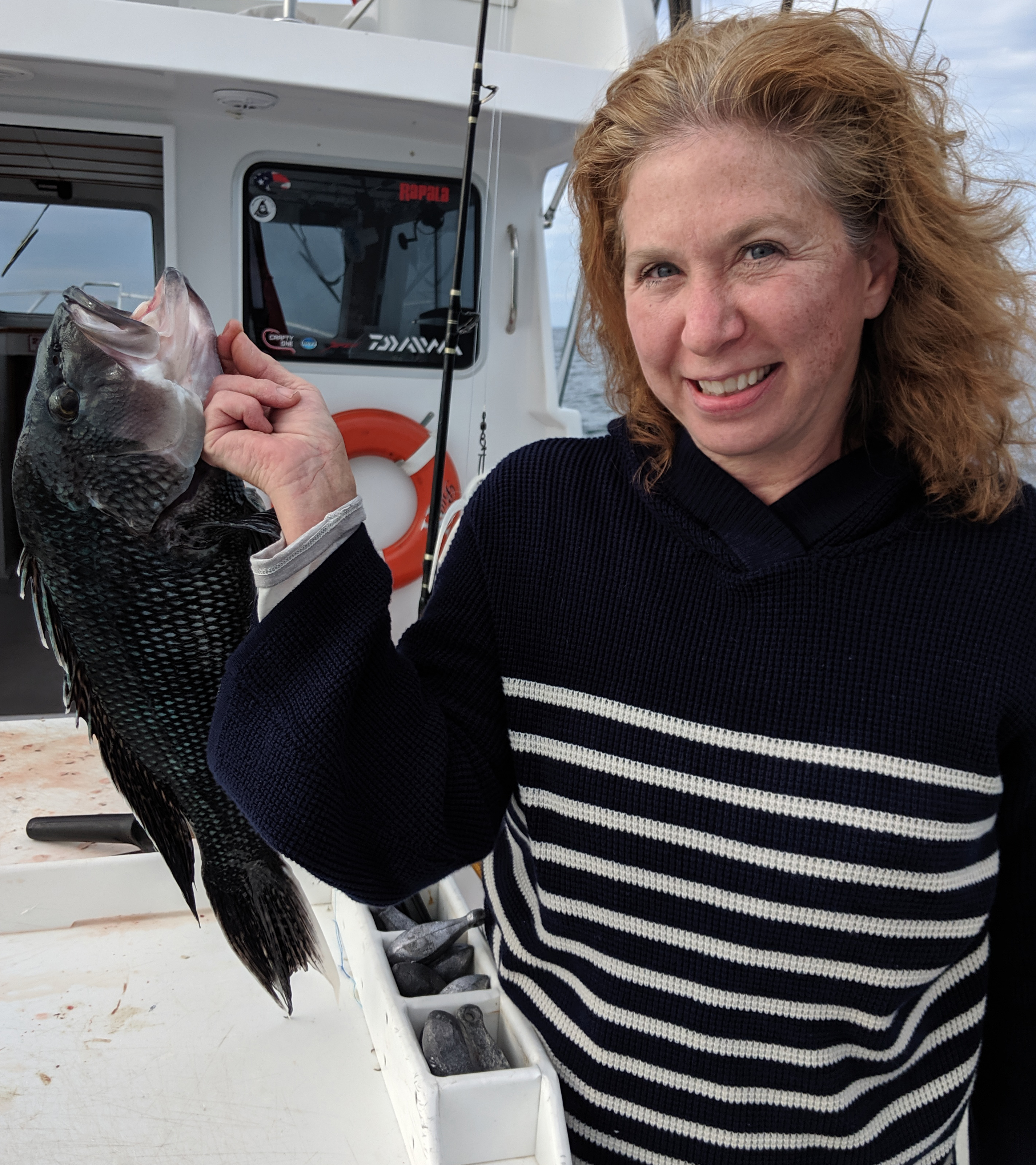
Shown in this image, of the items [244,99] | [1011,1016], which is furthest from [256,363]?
[244,99]

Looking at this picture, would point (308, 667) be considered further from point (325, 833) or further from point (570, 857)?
point (570, 857)

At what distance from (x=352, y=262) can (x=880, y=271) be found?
3033 mm

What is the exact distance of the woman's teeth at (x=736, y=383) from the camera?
1101 millimetres

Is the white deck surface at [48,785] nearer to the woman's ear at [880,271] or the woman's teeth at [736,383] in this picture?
the woman's teeth at [736,383]

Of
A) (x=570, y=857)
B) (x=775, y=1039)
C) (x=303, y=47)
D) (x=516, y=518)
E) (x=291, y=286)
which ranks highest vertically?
(x=303, y=47)

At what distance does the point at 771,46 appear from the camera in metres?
1.07

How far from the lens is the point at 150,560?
1.09 m

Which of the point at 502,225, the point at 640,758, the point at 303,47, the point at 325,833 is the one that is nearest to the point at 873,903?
the point at 640,758

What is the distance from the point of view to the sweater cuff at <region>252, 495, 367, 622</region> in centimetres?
102

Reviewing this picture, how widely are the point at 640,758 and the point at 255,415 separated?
0.59 meters

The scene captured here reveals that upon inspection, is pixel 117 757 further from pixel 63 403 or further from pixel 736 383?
pixel 736 383

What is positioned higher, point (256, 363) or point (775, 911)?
point (256, 363)

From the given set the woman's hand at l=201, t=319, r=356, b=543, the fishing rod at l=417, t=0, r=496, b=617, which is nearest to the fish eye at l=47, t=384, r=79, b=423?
the woman's hand at l=201, t=319, r=356, b=543

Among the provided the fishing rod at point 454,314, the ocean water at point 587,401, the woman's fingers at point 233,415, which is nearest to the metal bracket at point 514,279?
the fishing rod at point 454,314
